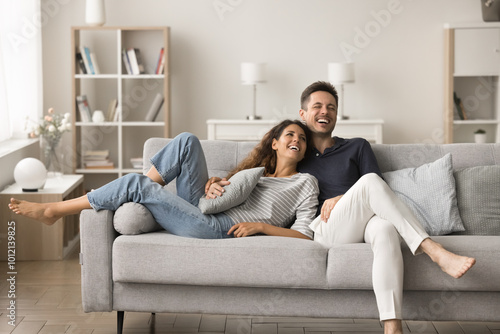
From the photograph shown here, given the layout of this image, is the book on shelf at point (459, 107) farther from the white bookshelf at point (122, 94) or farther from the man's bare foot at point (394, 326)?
the man's bare foot at point (394, 326)

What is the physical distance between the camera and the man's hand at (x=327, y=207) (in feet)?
9.50

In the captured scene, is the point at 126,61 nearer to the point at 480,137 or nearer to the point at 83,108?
the point at 83,108

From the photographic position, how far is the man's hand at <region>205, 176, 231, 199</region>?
2.99 meters

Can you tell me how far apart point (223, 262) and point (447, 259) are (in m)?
0.87

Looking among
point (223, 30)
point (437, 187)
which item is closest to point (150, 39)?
point (223, 30)

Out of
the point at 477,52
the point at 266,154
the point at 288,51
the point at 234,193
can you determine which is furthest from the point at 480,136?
the point at 234,193

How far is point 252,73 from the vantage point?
572 centimetres

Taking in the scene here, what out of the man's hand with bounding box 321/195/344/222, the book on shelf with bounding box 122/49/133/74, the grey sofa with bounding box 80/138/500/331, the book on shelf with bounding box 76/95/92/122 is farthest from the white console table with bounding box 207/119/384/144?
the grey sofa with bounding box 80/138/500/331

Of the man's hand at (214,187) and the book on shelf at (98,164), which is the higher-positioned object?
the man's hand at (214,187)

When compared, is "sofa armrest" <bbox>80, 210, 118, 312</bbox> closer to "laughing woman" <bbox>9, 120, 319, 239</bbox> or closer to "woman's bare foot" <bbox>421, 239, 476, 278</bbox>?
"laughing woman" <bbox>9, 120, 319, 239</bbox>

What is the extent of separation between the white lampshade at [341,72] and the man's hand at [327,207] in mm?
2897

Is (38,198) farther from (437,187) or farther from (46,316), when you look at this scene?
(437,187)

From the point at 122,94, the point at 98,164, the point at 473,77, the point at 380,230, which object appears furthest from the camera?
the point at 473,77

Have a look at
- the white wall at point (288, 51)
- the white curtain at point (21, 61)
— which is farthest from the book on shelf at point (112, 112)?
the white curtain at point (21, 61)
